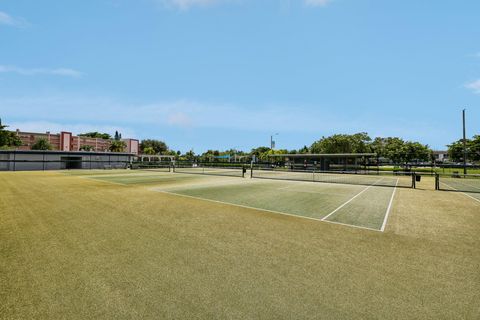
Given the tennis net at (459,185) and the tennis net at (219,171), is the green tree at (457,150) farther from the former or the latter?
the tennis net at (219,171)

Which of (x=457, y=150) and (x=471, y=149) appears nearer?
(x=471, y=149)

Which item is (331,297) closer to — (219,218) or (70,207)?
(219,218)

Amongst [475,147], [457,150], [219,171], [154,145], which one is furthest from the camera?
[154,145]

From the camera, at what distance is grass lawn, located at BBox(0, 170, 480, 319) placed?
11.2 ft

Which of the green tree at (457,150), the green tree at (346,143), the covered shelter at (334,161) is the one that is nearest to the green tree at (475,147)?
the green tree at (457,150)

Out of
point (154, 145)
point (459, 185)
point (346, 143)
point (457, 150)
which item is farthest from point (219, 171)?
point (154, 145)

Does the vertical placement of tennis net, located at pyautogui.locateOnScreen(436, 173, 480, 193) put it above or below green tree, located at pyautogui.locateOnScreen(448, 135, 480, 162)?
below

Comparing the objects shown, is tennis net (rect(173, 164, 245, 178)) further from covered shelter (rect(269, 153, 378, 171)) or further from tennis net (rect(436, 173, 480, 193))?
tennis net (rect(436, 173, 480, 193))

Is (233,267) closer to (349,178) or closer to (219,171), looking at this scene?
(349,178)

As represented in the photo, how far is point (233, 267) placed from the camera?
4.73 m

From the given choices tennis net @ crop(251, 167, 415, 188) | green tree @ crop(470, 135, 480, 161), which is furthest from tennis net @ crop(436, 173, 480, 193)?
green tree @ crop(470, 135, 480, 161)

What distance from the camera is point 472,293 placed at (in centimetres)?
389

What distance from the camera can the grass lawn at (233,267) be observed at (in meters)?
3.42

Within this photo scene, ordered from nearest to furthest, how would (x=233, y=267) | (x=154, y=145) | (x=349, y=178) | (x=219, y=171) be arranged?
(x=233, y=267)
(x=349, y=178)
(x=219, y=171)
(x=154, y=145)
